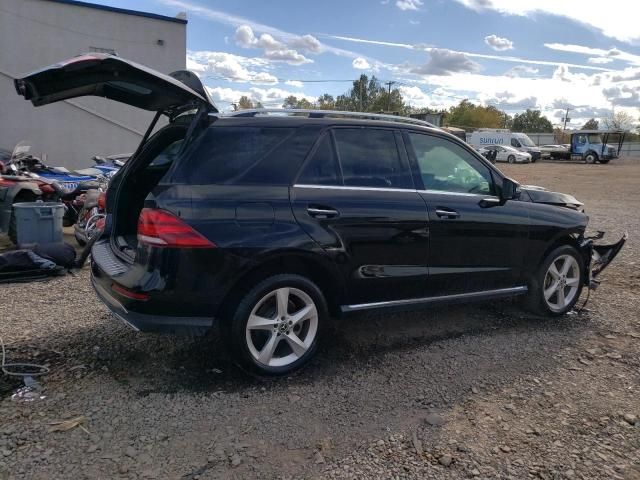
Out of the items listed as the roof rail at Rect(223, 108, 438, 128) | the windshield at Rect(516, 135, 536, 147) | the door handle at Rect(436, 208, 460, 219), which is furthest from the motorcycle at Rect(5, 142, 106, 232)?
the windshield at Rect(516, 135, 536, 147)

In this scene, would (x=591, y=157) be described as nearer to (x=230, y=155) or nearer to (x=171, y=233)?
(x=230, y=155)

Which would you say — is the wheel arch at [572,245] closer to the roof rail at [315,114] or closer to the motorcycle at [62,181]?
the roof rail at [315,114]

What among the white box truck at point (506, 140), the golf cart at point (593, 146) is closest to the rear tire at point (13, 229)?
the white box truck at point (506, 140)

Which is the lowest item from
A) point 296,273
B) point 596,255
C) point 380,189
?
point 596,255

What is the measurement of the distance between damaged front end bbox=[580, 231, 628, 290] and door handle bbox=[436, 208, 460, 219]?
5.83 ft

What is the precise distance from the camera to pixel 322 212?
12.1 feet

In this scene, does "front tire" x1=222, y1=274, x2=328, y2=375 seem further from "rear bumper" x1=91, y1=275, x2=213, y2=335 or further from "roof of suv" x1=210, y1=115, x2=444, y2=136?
"roof of suv" x1=210, y1=115, x2=444, y2=136

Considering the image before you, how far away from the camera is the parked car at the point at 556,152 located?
140 feet

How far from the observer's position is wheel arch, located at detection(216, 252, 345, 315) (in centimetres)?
351

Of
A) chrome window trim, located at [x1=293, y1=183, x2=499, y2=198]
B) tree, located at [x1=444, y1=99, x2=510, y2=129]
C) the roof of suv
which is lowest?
chrome window trim, located at [x1=293, y1=183, x2=499, y2=198]

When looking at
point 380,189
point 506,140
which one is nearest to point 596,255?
point 380,189

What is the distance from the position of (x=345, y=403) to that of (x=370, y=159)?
182 centimetres

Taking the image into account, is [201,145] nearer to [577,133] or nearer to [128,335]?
[128,335]

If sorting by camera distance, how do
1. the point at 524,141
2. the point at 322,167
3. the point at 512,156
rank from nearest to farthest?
the point at 322,167 → the point at 512,156 → the point at 524,141
